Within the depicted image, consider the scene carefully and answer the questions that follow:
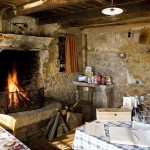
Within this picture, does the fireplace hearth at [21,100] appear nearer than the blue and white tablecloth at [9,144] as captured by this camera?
No

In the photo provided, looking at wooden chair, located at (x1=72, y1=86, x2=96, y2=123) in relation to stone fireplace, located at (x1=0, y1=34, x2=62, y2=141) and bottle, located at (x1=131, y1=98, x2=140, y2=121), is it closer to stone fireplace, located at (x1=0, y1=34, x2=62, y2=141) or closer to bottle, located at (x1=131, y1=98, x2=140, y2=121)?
stone fireplace, located at (x1=0, y1=34, x2=62, y2=141)

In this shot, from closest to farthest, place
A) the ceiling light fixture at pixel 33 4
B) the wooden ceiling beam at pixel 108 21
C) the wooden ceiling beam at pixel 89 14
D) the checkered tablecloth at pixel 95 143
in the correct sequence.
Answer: the checkered tablecloth at pixel 95 143 → the ceiling light fixture at pixel 33 4 → the wooden ceiling beam at pixel 89 14 → the wooden ceiling beam at pixel 108 21

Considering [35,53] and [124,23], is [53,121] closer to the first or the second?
[35,53]

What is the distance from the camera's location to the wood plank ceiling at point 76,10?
295 centimetres

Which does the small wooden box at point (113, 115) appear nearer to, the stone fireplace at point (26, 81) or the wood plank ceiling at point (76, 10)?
the wood plank ceiling at point (76, 10)

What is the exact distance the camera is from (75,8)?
146 inches

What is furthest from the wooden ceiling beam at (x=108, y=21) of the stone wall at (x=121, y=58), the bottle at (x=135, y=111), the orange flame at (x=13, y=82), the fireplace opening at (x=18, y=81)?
the bottle at (x=135, y=111)

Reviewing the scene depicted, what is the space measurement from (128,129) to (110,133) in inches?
8.3

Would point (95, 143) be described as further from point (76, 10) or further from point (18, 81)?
point (18, 81)

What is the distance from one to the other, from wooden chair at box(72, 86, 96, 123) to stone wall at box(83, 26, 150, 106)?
671 mm

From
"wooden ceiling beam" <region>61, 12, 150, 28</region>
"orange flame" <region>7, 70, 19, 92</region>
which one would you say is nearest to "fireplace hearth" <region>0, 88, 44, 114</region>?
"orange flame" <region>7, 70, 19, 92</region>

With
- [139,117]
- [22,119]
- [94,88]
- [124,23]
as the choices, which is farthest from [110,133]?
[124,23]

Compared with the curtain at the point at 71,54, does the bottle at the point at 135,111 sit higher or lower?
lower

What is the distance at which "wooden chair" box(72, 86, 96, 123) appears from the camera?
4.89 m
